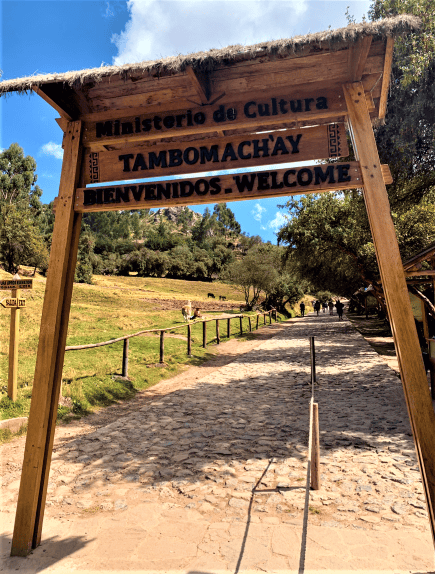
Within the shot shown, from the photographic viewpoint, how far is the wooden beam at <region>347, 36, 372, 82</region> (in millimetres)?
2961

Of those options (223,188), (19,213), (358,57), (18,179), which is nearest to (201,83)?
(223,188)

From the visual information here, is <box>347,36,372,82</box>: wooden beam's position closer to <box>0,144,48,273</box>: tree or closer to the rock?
the rock

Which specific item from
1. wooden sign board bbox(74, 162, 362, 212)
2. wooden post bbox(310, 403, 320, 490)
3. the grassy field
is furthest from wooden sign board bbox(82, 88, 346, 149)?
the grassy field

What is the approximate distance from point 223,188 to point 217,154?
0.35 metres

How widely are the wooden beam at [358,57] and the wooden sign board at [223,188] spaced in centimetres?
79

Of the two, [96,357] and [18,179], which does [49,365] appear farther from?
[18,179]

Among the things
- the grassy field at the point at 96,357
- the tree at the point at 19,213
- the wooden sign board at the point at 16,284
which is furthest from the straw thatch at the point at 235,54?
the tree at the point at 19,213

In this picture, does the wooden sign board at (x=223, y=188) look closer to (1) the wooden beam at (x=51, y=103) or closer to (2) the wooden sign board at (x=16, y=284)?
(1) the wooden beam at (x=51, y=103)

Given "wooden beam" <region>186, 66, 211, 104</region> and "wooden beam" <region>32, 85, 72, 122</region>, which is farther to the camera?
"wooden beam" <region>32, 85, 72, 122</region>

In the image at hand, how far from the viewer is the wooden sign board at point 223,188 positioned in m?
3.17

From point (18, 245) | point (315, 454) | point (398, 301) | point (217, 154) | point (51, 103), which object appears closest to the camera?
point (398, 301)

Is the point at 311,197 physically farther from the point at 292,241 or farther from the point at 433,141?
the point at 433,141

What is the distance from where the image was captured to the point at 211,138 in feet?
11.6

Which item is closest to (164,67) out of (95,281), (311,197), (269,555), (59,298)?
(59,298)
